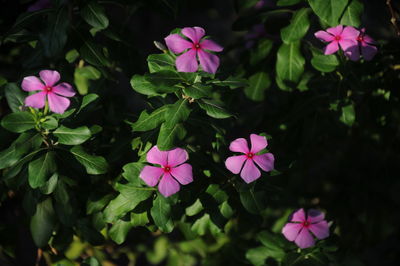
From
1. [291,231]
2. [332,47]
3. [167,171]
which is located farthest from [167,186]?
[332,47]

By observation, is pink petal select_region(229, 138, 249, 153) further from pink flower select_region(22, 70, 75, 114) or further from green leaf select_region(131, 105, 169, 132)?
pink flower select_region(22, 70, 75, 114)

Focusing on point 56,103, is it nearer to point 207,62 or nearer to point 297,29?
point 207,62

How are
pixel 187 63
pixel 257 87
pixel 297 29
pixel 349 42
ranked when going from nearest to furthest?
pixel 187 63, pixel 349 42, pixel 297 29, pixel 257 87

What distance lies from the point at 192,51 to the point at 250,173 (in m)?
0.41

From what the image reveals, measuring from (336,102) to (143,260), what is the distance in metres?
1.94

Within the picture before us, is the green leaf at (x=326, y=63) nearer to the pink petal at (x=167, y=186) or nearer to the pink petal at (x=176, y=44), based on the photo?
the pink petal at (x=176, y=44)

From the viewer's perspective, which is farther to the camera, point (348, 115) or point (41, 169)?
point (348, 115)

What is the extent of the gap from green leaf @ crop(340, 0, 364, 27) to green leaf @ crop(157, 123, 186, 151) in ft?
2.61

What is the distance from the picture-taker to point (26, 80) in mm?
1543

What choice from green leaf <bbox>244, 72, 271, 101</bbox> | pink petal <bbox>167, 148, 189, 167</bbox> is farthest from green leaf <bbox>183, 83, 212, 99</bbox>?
green leaf <bbox>244, 72, 271, 101</bbox>

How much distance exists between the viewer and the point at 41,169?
5.19 ft

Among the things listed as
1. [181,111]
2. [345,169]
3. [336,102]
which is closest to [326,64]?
[336,102]

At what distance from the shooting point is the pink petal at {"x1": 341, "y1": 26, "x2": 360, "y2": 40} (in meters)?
1.80

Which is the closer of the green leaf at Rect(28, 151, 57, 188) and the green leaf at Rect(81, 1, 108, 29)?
the green leaf at Rect(28, 151, 57, 188)
